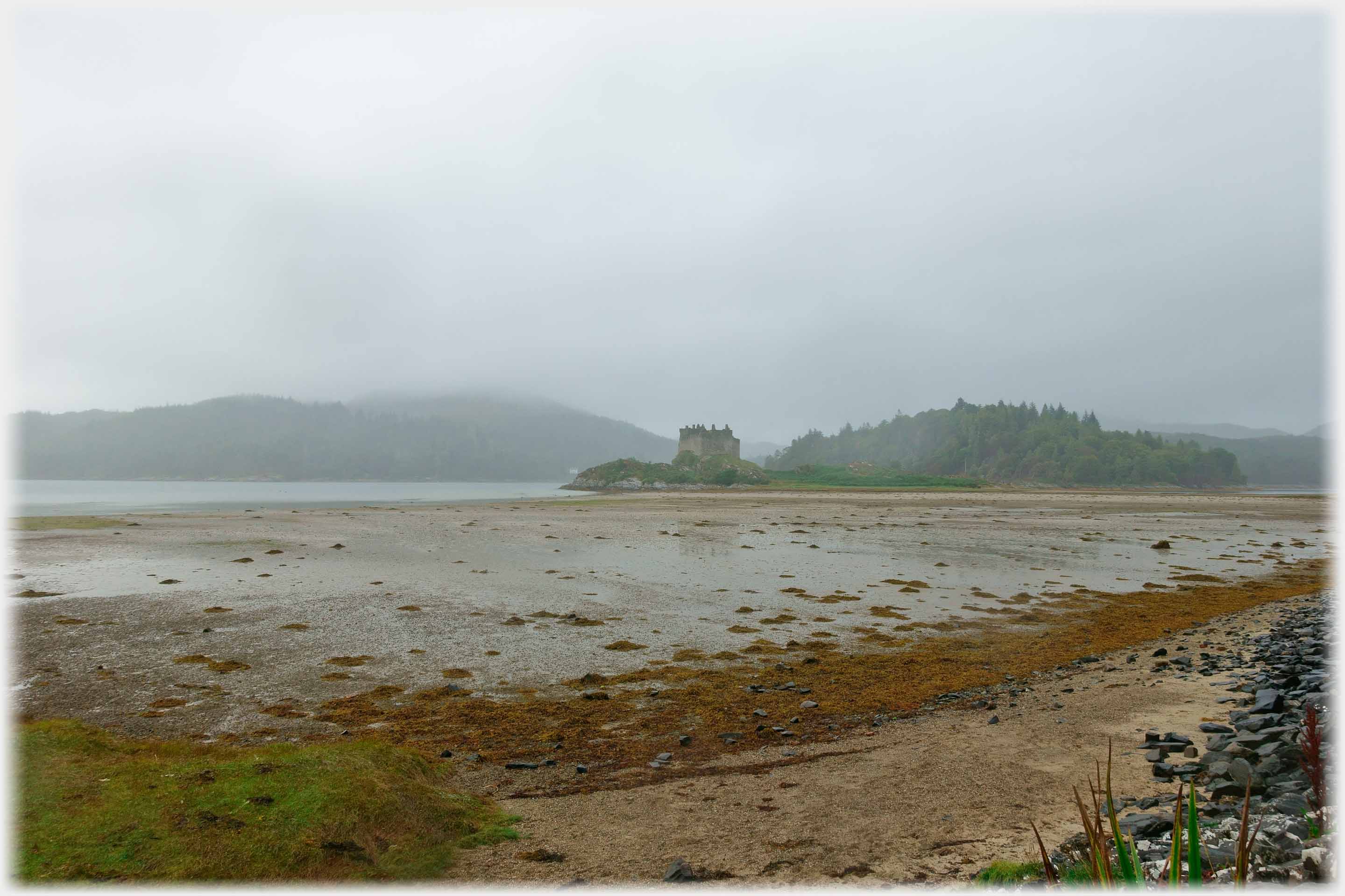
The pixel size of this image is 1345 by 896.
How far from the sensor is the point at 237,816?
5.58m

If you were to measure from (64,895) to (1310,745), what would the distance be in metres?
7.69

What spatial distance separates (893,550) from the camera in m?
29.9

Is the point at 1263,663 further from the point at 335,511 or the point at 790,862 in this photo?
the point at 335,511

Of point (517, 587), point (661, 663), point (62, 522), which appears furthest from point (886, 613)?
point (62, 522)

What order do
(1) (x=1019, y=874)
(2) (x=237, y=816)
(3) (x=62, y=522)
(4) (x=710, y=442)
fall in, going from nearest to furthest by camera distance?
1. (1) (x=1019, y=874)
2. (2) (x=237, y=816)
3. (3) (x=62, y=522)
4. (4) (x=710, y=442)

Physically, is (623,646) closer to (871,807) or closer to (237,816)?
(871,807)

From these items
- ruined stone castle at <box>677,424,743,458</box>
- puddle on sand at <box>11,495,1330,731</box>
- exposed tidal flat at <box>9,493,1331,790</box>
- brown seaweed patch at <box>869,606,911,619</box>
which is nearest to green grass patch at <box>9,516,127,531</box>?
puddle on sand at <box>11,495,1330,731</box>

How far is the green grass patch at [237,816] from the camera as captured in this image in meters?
4.98

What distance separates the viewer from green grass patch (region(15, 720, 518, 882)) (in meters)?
4.98

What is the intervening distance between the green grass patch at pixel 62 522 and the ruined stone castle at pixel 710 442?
147m

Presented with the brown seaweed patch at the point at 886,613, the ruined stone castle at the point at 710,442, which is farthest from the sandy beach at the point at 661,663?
the ruined stone castle at the point at 710,442

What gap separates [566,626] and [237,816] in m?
10.0

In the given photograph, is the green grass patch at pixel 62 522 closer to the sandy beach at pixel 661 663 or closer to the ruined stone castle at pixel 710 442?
the sandy beach at pixel 661 663

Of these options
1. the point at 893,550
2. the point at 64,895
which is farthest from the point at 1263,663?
the point at 893,550
